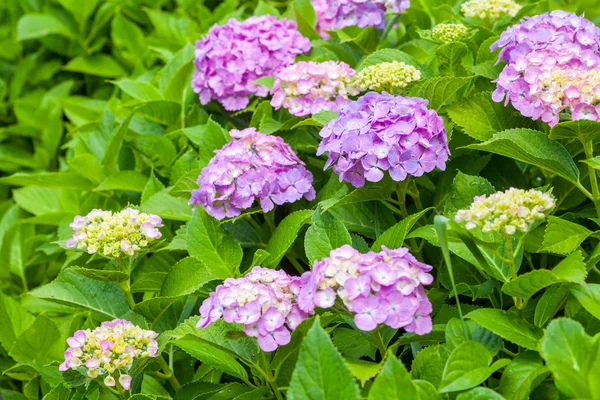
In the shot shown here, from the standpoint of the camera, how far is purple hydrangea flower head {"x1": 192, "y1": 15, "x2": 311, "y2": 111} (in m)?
2.38

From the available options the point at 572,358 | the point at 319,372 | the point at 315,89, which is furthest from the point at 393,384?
the point at 315,89

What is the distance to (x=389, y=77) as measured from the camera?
1922mm

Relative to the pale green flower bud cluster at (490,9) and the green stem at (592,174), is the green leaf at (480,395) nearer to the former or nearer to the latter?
the green stem at (592,174)

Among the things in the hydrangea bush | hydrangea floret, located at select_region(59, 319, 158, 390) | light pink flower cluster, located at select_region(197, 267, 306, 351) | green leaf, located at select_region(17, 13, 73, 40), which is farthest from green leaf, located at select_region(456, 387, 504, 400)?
green leaf, located at select_region(17, 13, 73, 40)

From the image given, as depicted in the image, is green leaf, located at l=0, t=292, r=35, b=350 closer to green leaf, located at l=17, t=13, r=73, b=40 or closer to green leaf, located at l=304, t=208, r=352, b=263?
green leaf, located at l=304, t=208, r=352, b=263

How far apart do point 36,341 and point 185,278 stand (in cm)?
55

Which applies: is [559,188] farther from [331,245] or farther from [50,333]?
[50,333]

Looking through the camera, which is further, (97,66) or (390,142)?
(97,66)

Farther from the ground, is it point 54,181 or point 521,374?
point 521,374

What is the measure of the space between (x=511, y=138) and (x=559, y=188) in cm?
38

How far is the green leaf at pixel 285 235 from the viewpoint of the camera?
6.01 ft

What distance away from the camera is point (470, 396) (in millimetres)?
1331

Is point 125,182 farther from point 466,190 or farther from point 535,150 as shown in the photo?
point 535,150

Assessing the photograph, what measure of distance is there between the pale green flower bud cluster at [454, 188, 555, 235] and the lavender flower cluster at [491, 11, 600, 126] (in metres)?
0.29
